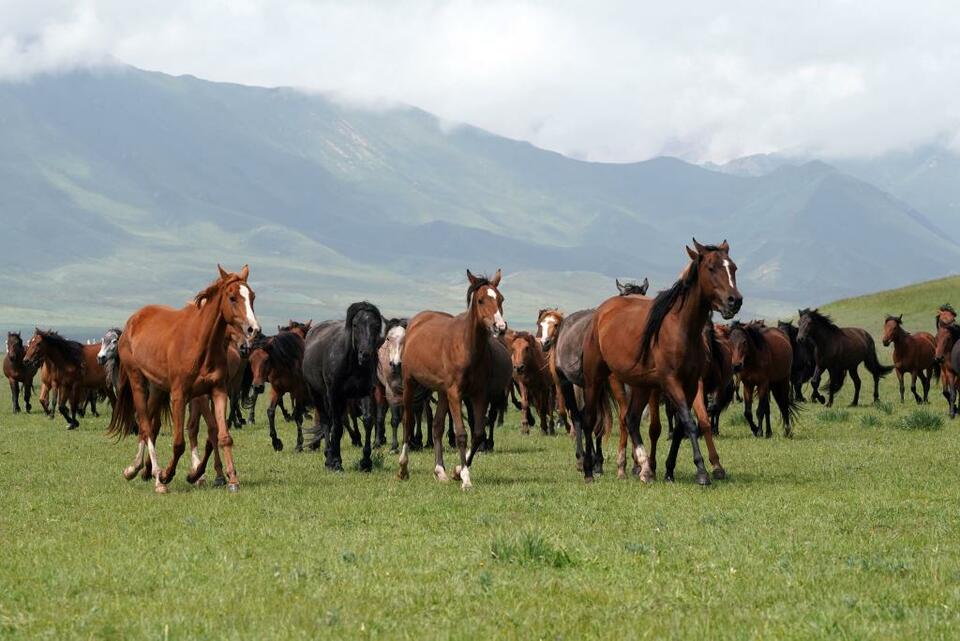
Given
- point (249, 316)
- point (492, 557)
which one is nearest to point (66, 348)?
point (249, 316)

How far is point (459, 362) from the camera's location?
55.8 feet

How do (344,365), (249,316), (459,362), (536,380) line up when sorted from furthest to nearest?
1. (536,380)
2. (344,365)
3. (459,362)
4. (249,316)

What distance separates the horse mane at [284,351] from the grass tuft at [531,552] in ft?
54.1

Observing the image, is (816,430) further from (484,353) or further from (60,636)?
(60,636)

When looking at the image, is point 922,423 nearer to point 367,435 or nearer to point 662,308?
point 662,308

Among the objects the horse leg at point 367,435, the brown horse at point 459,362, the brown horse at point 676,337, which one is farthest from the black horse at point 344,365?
the brown horse at point 676,337

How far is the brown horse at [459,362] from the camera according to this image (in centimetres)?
1662

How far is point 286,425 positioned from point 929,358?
19623mm

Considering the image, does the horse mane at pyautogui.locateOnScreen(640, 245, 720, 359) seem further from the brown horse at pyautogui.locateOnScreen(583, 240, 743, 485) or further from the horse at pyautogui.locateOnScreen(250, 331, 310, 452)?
the horse at pyautogui.locateOnScreen(250, 331, 310, 452)

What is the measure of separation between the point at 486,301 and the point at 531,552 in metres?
6.15

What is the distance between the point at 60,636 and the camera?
8.52m

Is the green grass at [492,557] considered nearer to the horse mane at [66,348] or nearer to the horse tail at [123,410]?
the horse tail at [123,410]

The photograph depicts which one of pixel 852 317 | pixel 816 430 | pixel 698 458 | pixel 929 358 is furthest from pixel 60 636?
pixel 852 317

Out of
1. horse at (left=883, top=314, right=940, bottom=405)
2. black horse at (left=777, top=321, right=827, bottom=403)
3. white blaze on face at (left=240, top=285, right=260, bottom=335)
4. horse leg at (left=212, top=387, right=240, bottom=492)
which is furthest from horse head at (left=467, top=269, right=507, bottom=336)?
horse at (left=883, top=314, right=940, bottom=405)
